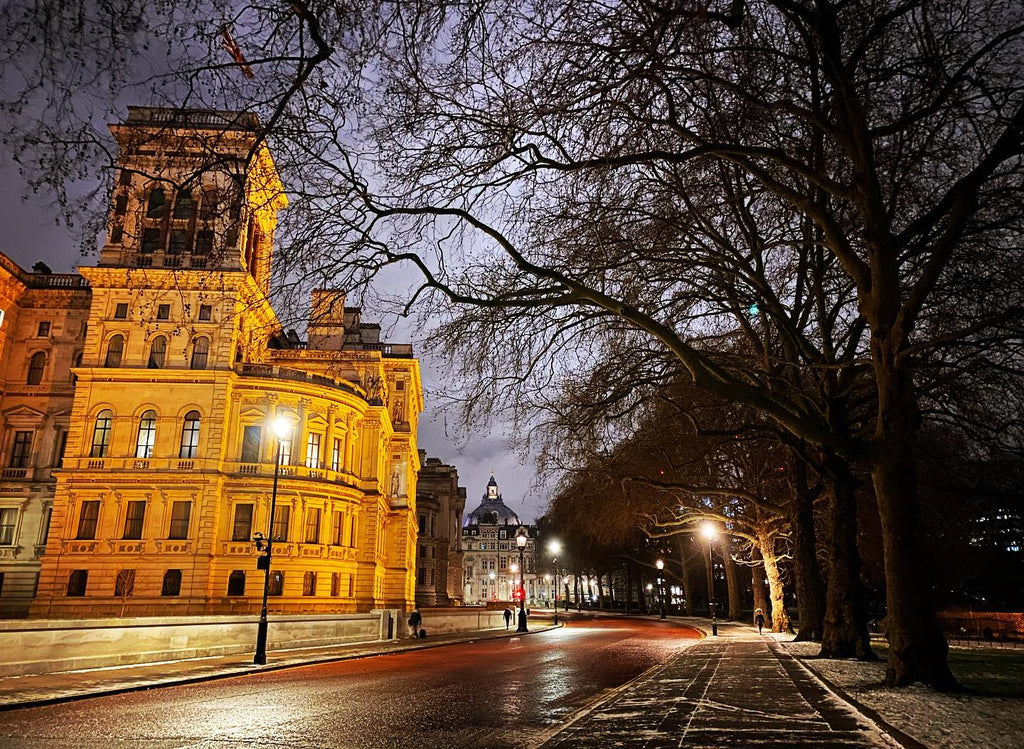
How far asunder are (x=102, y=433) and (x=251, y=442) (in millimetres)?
8946

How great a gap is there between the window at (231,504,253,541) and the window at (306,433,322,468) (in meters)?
4.63

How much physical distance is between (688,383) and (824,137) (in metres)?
7.37

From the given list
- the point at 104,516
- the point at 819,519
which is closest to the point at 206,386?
the point at 104,516

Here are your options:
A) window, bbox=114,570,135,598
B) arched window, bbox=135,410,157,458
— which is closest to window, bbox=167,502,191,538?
window, bbox=114,570,135,598

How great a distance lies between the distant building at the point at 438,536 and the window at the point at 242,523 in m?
37.4

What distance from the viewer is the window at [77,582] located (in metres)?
39.5

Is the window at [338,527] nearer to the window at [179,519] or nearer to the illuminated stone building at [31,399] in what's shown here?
the window at [179,519]

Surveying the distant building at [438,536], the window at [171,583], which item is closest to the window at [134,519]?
the window at [171,583]

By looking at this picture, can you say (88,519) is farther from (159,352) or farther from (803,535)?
(803,535)

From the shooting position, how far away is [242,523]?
42.1 m

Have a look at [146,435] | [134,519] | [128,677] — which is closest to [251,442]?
[146,435]

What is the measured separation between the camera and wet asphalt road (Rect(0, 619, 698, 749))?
269 inches

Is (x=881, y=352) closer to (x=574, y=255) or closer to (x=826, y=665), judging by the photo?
(x=574, y=255)

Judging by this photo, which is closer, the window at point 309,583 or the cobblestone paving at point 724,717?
the cobblestone paving at point 724,717
